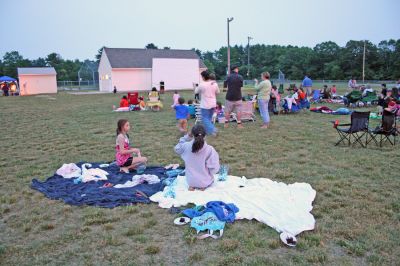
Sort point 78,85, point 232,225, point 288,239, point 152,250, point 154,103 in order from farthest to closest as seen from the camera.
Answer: point 78,85, point 154,103, point 232,225, point 288,239, point 152,250

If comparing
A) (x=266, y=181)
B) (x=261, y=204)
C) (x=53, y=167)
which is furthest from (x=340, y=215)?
(x=53, y=167)

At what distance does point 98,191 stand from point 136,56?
37.5m

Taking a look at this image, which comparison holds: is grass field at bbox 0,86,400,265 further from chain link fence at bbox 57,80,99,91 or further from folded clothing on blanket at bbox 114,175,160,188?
chain link fence at bbox 57,80,99,91

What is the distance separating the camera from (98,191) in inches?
191

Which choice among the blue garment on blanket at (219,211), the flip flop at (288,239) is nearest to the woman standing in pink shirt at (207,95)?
the blue garment on blanket at (219,211)

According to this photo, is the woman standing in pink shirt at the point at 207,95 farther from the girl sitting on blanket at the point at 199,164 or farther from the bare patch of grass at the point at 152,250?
the bare patch of grass at the point at 152,250

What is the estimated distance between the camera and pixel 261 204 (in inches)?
165

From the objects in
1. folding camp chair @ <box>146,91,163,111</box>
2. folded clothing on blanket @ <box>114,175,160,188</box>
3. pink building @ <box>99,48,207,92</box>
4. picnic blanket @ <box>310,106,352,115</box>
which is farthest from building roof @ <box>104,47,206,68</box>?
folded clothing on blanket @ <box>114,175,160,188</box>

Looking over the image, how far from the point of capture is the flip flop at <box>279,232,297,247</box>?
332 centimetres

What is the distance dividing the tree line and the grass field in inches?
1719

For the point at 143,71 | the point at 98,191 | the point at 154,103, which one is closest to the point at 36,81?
the point at 143,71

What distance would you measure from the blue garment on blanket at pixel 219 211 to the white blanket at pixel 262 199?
0.33 feet

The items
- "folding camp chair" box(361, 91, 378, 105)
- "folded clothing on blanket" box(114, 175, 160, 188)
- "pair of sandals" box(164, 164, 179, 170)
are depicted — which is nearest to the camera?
"folded clothing on blanket" box(114, 175, 160, 188)

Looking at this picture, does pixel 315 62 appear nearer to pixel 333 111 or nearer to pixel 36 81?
pixel 36 81
